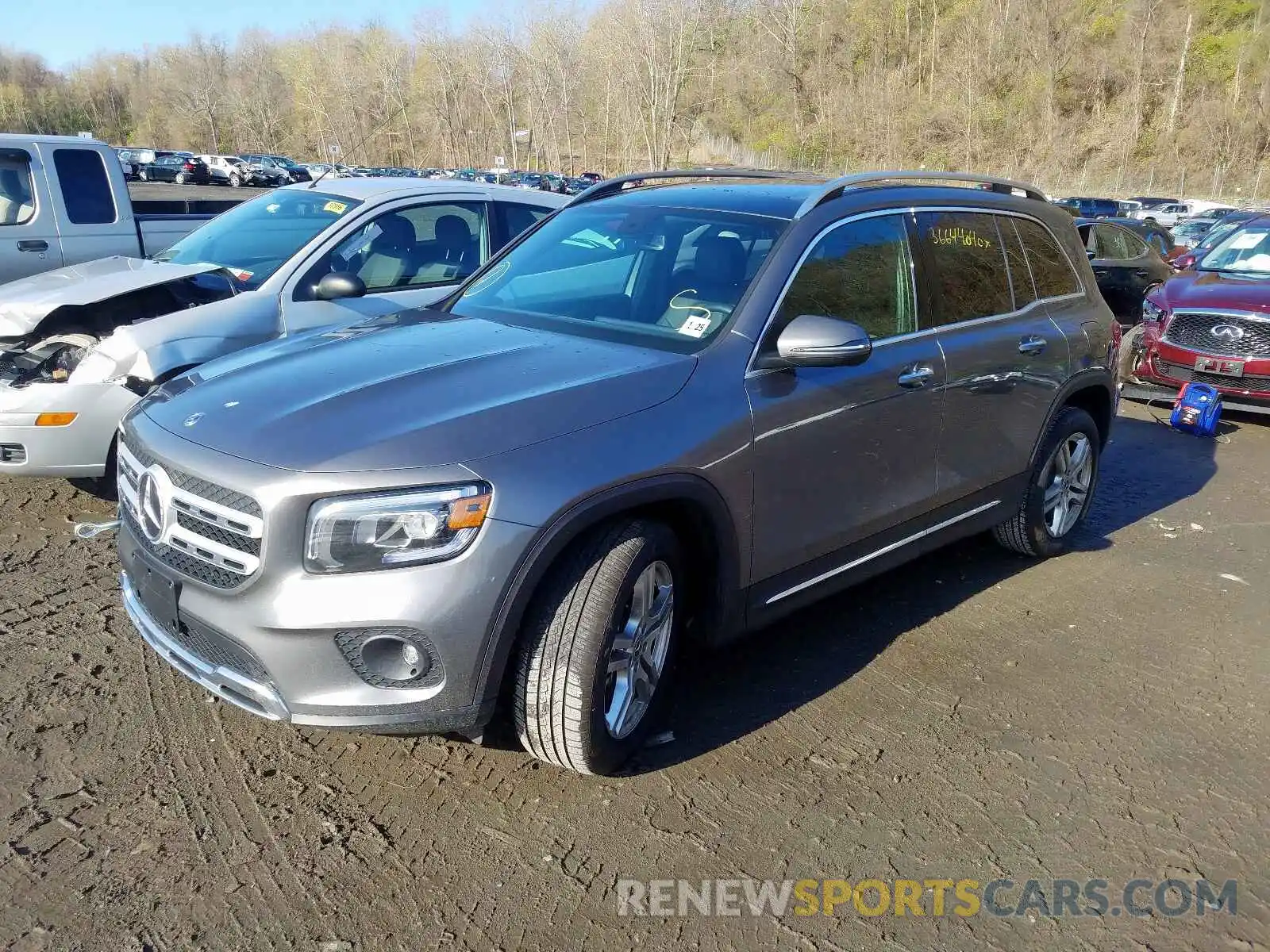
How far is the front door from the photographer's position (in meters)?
3.41

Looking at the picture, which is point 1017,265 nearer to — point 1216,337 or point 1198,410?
point 1198,410

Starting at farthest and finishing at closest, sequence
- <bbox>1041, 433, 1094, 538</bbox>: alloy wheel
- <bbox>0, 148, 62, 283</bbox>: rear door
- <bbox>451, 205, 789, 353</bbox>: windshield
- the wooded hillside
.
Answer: the wooded hillside → <bbox>0, 148, 62, 283</bbox>: rear door → <bbox>1041, 433, 1094, 538</bbox>: alloy wheel → <bbox>451, 205, 789, 353</bbox>: windshield

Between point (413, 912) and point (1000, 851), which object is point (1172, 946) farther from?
point (413, 912)

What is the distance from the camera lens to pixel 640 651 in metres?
3.16

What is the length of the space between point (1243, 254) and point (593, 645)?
9.46m

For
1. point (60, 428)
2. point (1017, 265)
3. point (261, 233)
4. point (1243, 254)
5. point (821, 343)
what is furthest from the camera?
point (1243, 254)

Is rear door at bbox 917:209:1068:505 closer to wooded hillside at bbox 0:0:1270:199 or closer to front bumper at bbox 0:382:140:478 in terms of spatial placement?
front bumper at bbox 0:382:140:478

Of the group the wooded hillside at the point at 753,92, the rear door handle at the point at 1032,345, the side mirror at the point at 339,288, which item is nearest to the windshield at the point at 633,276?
the side mirror at the point at 339,288

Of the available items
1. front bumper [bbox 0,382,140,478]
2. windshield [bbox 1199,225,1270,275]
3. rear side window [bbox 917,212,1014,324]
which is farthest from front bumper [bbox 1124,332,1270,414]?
front bumper [bbox 0,382,140,478]

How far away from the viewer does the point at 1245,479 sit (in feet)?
22.8

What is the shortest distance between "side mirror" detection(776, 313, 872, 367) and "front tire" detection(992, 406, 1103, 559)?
1.96 m

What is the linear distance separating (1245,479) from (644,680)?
5659mm

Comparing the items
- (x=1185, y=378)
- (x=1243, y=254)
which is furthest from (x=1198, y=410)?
(x=1243, y=254)

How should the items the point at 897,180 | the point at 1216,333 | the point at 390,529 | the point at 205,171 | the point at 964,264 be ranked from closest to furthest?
the point at 390,529, the point at 897,180, the point at 964,264, the point at 1216,333, the point at 205,171
